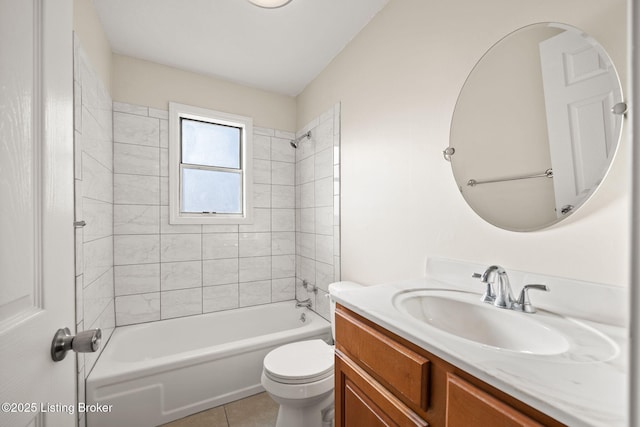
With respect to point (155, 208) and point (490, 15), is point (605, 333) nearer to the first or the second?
point (490, 15)

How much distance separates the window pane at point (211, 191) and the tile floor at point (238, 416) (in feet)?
5.10

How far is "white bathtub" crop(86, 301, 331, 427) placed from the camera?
1564mm

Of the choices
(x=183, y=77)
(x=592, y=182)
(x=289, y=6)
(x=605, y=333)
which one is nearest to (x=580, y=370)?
(x=605, y=333)

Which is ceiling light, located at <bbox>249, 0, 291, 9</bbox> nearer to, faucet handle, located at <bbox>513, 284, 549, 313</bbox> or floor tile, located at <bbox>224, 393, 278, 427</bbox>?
faucet handle, located at <bbox>513, 284, 549, 313</bbox>

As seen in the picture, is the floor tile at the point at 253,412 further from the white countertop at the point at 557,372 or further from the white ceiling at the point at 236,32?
the white ceiling at the point at 236,32

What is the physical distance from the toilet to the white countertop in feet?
2.43

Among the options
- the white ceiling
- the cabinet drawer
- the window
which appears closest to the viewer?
the cabinet drawer

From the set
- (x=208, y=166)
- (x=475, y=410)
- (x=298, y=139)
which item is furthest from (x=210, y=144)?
(x=475, y=410)

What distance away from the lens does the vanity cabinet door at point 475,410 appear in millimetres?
511

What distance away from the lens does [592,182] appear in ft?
2.73

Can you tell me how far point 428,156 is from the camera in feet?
4.50

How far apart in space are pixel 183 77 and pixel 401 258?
7.68 feet

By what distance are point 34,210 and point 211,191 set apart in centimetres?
217

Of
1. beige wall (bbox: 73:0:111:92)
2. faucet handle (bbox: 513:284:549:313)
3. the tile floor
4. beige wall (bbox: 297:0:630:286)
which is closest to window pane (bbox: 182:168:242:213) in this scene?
beige wall (bbox: 73:0:111:92)
